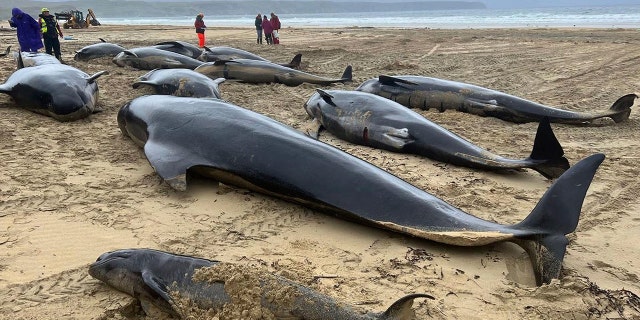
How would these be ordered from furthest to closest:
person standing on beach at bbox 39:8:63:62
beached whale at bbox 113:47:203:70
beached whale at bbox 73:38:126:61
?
beached whale at bbox 73:38:126:61 → person standing on beach at bbox 39:8:63:62 → beached whale at bbox 113:47:203:70

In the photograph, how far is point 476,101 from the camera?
351 inches

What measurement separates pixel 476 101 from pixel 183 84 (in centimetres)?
550

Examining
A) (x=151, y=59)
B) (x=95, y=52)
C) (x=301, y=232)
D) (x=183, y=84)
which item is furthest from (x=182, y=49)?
(x=301, y=232)

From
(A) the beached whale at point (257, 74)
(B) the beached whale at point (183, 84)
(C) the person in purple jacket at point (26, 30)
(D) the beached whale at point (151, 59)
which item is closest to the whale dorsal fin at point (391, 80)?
(A) the beached whale at point (257, 74)

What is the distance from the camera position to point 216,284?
3166 millimetres

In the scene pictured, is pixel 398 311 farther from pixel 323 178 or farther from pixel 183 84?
pixel 183 84

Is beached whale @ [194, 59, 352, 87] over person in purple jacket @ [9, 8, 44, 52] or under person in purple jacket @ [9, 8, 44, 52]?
under

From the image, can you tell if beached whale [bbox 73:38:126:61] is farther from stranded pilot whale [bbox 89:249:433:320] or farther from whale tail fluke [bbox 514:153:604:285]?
whale tail fluke [bbox 514:153:604:285]

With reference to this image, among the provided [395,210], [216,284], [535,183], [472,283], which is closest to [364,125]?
[535,183]

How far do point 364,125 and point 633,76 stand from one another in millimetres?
9508

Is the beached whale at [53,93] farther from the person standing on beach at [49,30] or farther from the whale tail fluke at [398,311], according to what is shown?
the person standing on beach at [49,30]

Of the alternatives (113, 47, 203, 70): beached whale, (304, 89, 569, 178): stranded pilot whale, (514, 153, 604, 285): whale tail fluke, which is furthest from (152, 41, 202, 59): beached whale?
(514, 153, 604, 285): whale tail fluke

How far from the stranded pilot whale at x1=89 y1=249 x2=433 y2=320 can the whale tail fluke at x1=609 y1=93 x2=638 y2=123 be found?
7143mm

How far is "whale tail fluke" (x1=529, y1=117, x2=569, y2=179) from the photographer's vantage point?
5340 millimetres
